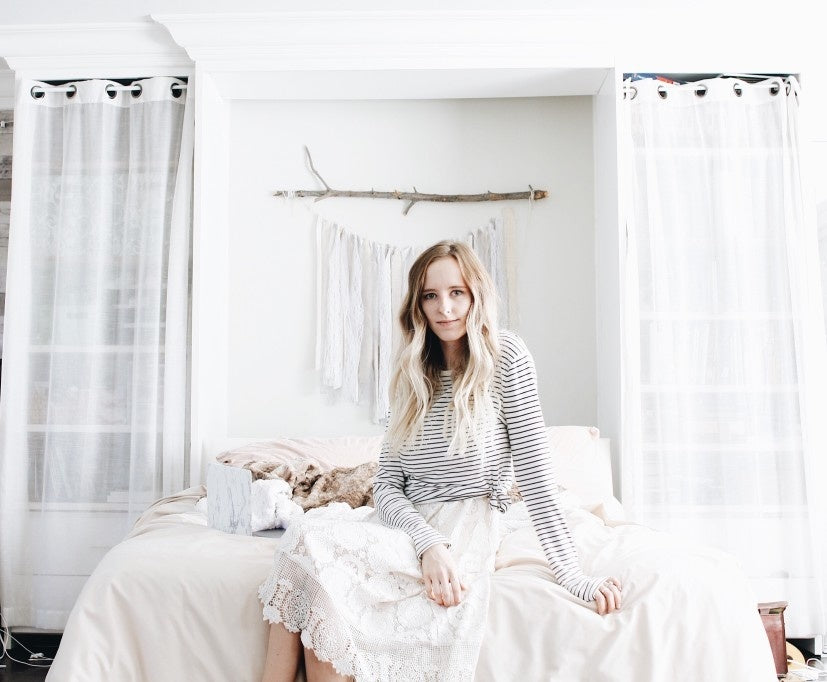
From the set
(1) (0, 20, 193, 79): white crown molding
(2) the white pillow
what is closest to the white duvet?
(2) the white pillow

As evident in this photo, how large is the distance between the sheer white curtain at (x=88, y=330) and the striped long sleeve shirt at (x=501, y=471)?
4.96ft

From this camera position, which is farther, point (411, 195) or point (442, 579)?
point (411, 195)

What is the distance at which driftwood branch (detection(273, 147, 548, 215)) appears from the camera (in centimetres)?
331

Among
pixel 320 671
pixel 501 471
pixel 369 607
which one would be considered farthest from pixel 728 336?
pixel 320 671

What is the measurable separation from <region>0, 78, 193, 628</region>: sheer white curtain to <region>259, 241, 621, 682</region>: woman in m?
1.52

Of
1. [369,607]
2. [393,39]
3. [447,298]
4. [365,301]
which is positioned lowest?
[369,607]

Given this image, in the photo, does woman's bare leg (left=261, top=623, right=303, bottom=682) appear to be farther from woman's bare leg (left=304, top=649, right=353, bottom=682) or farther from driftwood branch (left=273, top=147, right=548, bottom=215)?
driftwood branch (left=273, top=147, right=548, bottom=215)

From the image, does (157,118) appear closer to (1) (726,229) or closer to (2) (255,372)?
(2) (255,372)

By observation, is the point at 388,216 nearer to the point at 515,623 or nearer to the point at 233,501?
the point at 233,501

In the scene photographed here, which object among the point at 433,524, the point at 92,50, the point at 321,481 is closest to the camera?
the point at 433,524

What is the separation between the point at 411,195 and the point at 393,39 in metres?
0.68

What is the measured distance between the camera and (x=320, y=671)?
4.55 feet

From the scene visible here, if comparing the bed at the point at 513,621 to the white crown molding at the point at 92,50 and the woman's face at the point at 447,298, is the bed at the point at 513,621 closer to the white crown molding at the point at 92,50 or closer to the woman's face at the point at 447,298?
the woman's face at the point at 447,298

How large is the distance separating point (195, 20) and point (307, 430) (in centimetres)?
174
